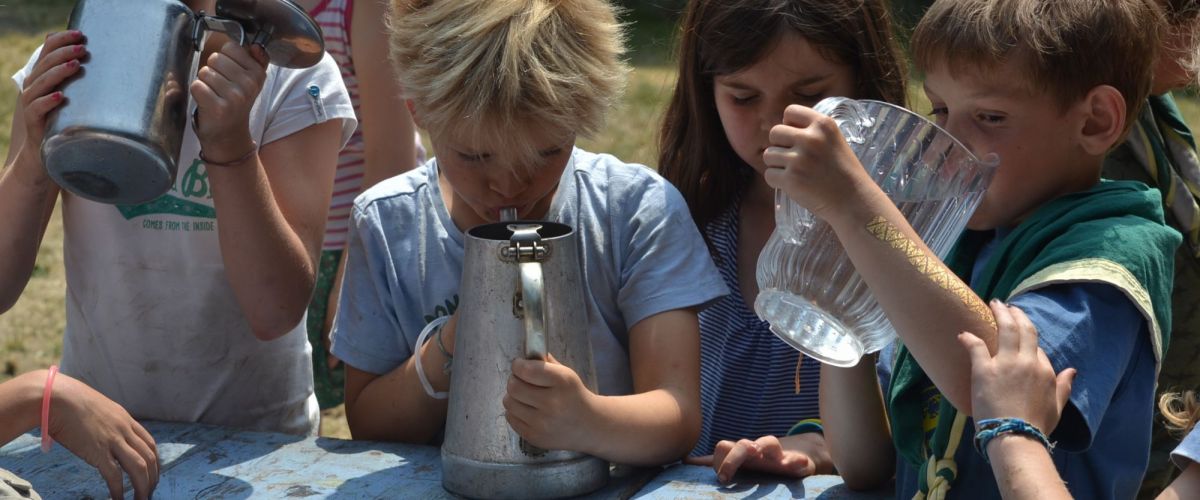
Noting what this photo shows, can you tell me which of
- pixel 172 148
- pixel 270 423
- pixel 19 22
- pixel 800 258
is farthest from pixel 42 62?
pixel 19 22

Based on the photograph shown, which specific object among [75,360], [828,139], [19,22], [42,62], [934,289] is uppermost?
[19,22]

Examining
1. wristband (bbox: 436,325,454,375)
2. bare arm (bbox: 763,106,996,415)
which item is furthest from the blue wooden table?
bare arm (bbox: 763,106,996,415)

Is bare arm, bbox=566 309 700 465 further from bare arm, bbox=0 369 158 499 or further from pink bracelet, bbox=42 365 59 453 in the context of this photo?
pink bracelet, bbox=42 365 59 453

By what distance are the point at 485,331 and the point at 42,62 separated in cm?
59

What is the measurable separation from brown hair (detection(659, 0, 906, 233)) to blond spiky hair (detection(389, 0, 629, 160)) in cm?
24

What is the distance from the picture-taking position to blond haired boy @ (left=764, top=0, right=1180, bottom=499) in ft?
3.94

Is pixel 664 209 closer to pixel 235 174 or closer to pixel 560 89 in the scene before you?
pixel 560 89

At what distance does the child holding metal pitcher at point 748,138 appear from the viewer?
1773mm

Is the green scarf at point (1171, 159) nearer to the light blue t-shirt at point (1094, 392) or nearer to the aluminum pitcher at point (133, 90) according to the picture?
the light blue t-shirt at point (1094, 392)

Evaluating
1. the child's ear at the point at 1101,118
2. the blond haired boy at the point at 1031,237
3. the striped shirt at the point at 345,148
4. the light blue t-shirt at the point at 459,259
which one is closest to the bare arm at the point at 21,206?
the light blue t-shirt at the point at 459,259

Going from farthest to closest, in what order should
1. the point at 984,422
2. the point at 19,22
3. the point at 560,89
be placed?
1. the point at 19,22
2. the point at 560,89
3. the point at 984,422

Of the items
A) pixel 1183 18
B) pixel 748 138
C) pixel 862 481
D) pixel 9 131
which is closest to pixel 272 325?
pixel 748 138

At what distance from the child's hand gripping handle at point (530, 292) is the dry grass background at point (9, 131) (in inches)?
11.9

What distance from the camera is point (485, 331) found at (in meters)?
1.43
